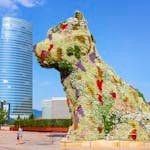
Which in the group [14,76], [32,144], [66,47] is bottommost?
[32,144]

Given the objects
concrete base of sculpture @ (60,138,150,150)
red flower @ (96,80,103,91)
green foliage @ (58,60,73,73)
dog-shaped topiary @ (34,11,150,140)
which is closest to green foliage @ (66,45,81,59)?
dog-shaped topiary @ (34,11,150,140)

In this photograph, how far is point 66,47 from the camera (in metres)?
16.7

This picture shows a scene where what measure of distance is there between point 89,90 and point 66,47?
82.4 inches

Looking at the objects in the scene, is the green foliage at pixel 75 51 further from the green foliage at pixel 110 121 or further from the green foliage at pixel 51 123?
the green foliage at pixel 51 123

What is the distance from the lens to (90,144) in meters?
15.4

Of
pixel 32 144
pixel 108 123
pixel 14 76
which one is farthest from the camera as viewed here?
pixel 14 76

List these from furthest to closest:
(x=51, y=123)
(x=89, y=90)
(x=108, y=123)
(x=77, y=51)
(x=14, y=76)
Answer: (x=14, y=76) → (x=51, y=123) → (x=77, y=51) → (x=89, y=90) → (x=108, y=123)

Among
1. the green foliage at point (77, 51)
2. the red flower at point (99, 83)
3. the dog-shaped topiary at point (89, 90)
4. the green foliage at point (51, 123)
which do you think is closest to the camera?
the dog-shaped topiary at point (89, 90)

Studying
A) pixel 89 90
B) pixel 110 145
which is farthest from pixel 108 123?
pixel 89 90

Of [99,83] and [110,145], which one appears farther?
[99,83]

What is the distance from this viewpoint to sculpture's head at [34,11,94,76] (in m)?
16.7

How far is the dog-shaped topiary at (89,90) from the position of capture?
51.9 feet

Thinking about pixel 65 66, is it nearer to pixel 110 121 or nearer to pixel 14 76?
pixel 110 121

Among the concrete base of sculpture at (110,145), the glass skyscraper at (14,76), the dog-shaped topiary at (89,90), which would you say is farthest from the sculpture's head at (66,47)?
the glass skyscraper at (14,76)
